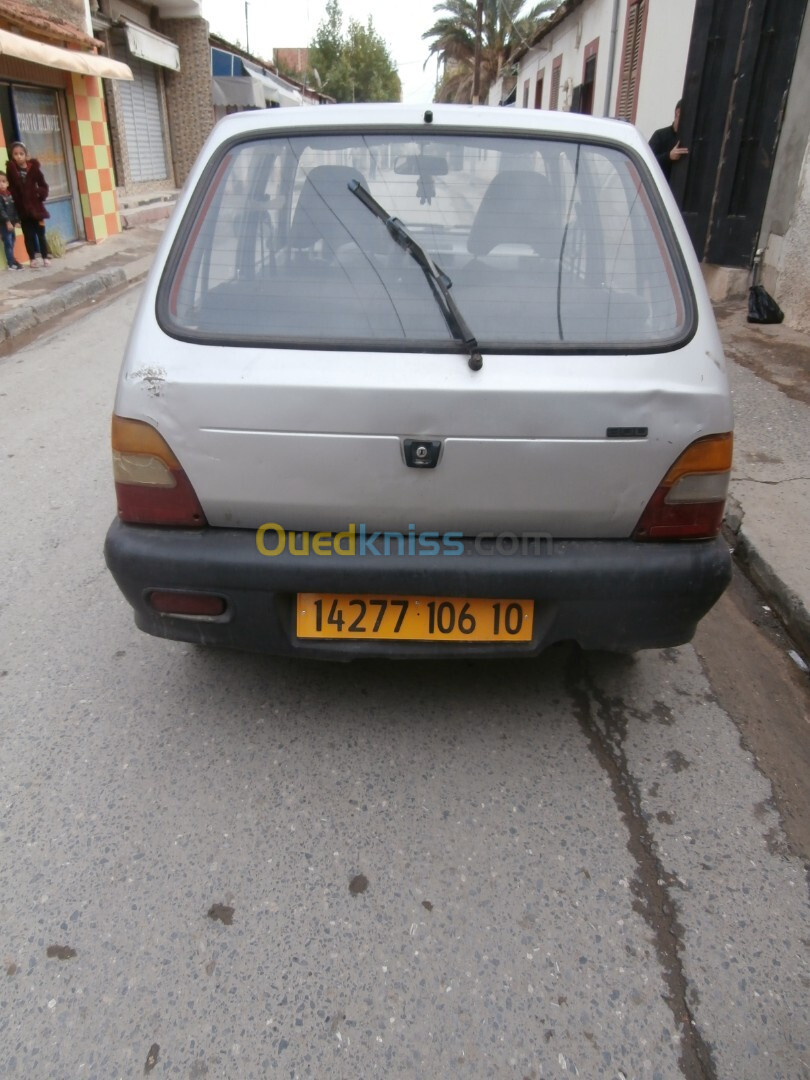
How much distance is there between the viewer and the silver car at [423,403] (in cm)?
213

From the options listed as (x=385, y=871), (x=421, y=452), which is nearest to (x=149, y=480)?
(x=421, y=452)

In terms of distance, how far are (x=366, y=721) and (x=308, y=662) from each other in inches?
15.2

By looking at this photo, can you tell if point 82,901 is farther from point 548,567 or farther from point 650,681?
point 650,681

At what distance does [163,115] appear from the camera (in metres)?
20.6

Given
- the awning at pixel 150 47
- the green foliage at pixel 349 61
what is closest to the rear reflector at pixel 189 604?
the awning at pixel 150 47

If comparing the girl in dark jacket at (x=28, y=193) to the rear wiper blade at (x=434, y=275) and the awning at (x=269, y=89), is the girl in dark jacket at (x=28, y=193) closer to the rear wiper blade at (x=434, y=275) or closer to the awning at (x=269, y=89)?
the rear wiper blade at (x=434, y=275)

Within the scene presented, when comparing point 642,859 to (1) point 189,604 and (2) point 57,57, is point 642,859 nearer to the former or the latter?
(1) point 189,604

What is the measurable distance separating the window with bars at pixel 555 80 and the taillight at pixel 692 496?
2220cm

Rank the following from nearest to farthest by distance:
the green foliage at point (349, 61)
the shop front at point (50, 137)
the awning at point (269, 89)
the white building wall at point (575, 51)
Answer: the shop front at point (50, 137)
the white building wall at point (575, 51)
the awning at point (269, 89)
the green foliage at point (349, 61)

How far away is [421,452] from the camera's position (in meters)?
2.13

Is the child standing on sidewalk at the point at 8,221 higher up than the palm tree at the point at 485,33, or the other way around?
the palm tree at the point at 485,33

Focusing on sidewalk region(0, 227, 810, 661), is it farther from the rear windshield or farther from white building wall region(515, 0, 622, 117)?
white building wall region(515, 0, 622, 117)

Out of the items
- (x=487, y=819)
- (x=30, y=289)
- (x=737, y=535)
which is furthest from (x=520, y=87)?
(x=487, y=819)

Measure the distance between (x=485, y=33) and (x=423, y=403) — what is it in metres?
41.3
